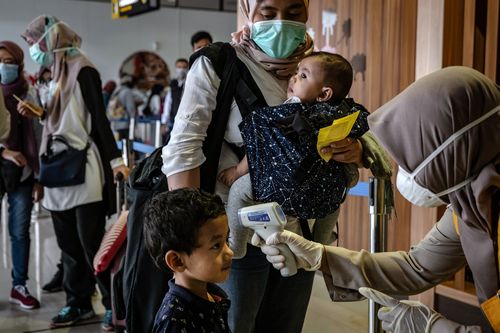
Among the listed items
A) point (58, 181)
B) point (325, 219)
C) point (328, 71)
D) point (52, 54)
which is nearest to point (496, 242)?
point (325, 219)

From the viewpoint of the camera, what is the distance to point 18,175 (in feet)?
13.0

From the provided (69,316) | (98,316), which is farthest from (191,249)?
(98,316)

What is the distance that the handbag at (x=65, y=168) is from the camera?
346cm

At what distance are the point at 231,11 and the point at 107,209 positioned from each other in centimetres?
1095

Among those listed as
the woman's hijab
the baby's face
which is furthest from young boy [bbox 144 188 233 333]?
the woman's hijab

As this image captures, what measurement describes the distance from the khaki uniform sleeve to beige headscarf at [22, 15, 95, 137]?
2173mm

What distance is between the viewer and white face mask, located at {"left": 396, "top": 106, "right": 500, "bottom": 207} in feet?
4.81

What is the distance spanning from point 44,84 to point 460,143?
3115mm

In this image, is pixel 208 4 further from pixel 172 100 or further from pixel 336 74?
pixel 336 74

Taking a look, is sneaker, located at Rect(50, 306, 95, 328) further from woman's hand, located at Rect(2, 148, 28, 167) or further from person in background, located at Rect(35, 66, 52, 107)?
person in background, located at Rect(35, 66, 52, 107)

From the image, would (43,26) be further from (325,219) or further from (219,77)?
(325,219)

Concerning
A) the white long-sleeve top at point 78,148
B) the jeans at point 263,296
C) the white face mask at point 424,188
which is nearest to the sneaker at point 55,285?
the white long-sleeve top at point 78,148

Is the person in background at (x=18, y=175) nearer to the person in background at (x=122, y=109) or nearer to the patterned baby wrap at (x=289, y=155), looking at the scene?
the patterned baby wrap at (x=289, y=155)

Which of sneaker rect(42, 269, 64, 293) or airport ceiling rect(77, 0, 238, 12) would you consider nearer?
sneaker rect(42, 269, 64, 293)
